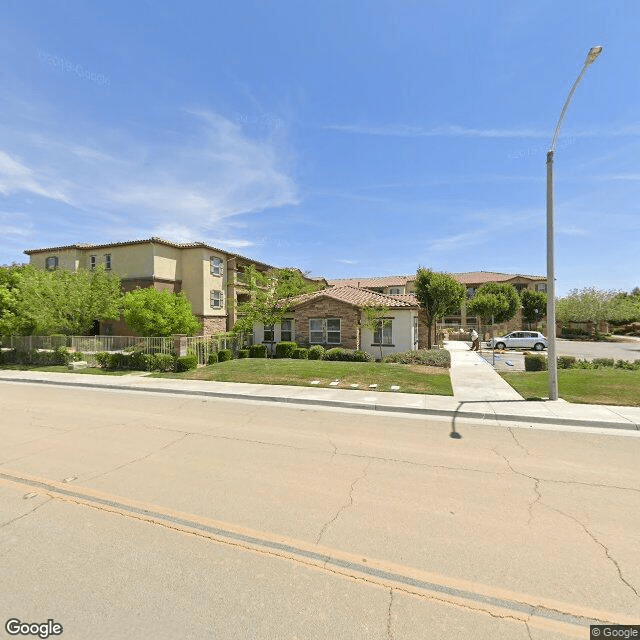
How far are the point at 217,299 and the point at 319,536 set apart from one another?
27977mm

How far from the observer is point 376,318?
20234mm

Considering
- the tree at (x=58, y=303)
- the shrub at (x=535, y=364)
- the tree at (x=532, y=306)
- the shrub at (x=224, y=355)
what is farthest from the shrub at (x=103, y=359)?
the tree at (x=532, y=306)

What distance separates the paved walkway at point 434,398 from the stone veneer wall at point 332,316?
22.5 feet

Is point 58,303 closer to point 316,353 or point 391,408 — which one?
point 316,353

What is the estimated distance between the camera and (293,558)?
343 cm

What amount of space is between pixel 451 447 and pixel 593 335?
51.0 metres

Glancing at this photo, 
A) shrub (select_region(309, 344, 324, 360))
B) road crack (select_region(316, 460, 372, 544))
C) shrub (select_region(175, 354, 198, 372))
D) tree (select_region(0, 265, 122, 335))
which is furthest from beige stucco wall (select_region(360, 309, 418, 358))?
tree (select_region(0, 265, 122, 335))

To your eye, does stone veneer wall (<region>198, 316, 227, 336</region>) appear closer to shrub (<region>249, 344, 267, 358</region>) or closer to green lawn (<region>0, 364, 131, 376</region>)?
shrub (<region>249, 344, 267, 358</region>)

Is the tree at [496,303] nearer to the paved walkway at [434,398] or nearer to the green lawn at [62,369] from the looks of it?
the paved walkway at [434,398]

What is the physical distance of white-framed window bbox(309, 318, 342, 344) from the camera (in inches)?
846

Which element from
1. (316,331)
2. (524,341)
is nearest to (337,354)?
(316,331)

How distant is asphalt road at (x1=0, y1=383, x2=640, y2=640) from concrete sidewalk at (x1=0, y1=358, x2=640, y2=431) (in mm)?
1604

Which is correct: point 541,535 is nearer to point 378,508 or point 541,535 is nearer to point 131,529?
point 378,508

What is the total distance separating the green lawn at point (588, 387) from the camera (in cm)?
1012
